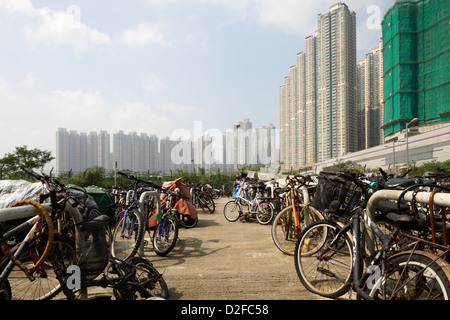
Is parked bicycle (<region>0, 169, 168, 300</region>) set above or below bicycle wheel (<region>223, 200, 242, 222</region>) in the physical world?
above

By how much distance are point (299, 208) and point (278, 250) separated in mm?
687

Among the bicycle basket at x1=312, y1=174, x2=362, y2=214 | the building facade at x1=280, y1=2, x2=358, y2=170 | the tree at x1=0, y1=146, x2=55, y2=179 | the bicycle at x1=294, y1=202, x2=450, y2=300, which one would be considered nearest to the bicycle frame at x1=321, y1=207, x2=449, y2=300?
the bicycle at x1=294, y1=202, x2=450, y2=300

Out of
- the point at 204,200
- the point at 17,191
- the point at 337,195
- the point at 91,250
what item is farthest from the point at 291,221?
the point at 204,200

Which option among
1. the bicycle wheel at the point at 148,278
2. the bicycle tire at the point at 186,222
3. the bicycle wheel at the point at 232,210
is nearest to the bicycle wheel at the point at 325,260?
the bicycle wheel at the point at 148,278

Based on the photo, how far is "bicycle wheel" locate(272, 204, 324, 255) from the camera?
3.52 meters

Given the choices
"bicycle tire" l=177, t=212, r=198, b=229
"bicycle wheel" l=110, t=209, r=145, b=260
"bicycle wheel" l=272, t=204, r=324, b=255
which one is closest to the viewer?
"bicycle wheel" l=110, t=209, r=145, b=260

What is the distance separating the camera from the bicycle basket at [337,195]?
9.35ft

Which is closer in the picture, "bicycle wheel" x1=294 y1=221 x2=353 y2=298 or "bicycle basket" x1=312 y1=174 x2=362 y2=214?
"bicycle wheel" x1=294 y1=221 x2=353 y2=298

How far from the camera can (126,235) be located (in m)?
3.41

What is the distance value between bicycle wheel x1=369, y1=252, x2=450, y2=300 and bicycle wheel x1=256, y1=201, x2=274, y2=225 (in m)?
4.31

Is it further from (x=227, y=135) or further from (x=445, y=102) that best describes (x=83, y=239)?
(x=445, y=102)

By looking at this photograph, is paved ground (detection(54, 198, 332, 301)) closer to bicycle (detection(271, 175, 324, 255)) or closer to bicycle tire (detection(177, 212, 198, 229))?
bicycle (detection(271, 175, 324, 255))

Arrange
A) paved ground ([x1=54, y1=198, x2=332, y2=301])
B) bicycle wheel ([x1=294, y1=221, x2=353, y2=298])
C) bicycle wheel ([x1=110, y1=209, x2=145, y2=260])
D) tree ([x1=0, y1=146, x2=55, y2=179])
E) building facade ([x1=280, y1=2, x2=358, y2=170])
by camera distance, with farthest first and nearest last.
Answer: building facade ([x1=280, y1=2, x2=358, y2=170]) → tree ([x1=0, y1=146, x2=55, y2=179]) → bicycle wheel ([x1=110, y1=209, x2=145, y2=260]) → paved ground ([x1=54, y1=198, x2=332, y2=301]) → bicycle wheel ([x1=294, y1=221, x2=353, y2=298])
